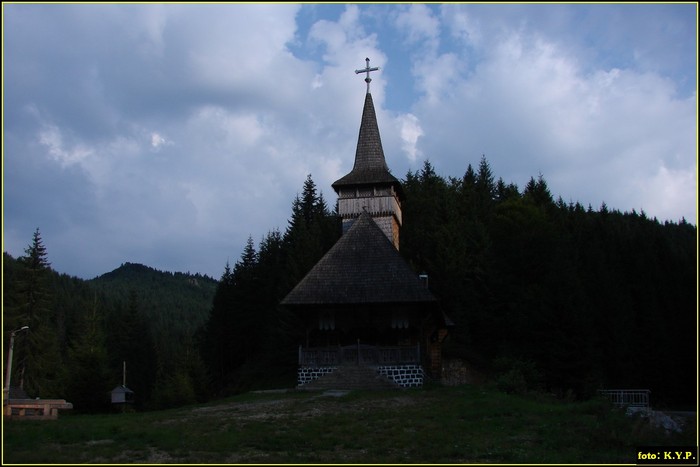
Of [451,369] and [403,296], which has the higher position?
[403,296]

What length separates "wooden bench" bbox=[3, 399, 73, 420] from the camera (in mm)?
15946

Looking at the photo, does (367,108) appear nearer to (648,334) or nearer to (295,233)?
(295,233)

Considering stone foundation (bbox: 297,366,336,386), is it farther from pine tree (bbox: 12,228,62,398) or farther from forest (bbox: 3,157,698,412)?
pine tree (bbox: 12,228,62,398)

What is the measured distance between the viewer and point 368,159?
3591 cm

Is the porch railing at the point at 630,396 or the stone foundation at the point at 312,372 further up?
the stone foundation at the point at 312,372

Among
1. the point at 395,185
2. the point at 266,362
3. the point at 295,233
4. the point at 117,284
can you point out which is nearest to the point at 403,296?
the point at 395,185

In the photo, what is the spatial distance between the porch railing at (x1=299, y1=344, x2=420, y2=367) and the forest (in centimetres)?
390

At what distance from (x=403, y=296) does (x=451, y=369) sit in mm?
11737

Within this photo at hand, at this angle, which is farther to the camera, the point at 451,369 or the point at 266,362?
the point at 266,362

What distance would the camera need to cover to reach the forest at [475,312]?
3091 cm

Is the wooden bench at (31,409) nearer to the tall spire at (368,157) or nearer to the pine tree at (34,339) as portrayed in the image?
the tall spire at (368,157)

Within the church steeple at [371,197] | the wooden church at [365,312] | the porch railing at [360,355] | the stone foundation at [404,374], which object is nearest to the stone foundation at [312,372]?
the wooden church at [365,312]

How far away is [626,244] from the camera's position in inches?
1893

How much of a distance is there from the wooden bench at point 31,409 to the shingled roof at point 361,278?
10.7 meters
